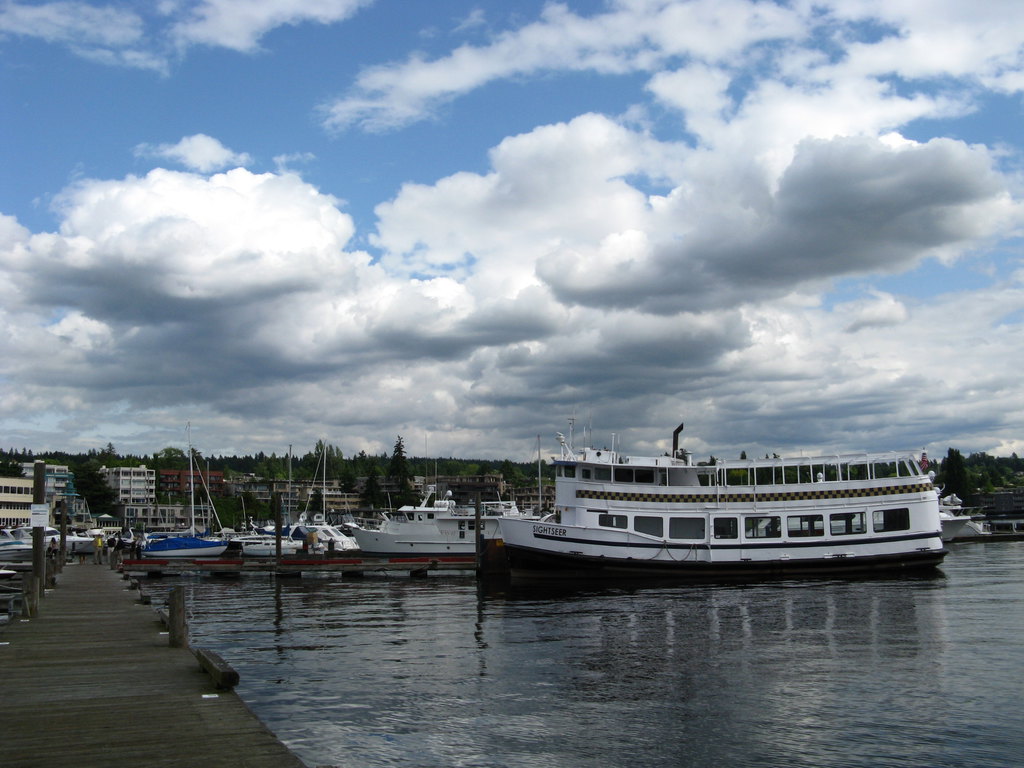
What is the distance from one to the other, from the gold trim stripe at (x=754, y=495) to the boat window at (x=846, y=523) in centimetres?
104

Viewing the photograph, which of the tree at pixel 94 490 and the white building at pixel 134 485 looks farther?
the white building at pixel 134 485

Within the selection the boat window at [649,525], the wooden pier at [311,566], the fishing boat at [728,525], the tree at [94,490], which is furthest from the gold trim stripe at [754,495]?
the tree at [94,490]

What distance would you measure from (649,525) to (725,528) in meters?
3.89

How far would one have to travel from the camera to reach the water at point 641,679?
13664 millimetres

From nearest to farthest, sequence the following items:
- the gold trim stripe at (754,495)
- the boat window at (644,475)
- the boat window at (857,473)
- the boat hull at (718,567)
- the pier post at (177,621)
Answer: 1. the pier post at (177,621)
2. the boat hull at (718,567)
3. the gold trim stripe at (754,495)
4. the boat window at (644,475)
5. the boat window at (857,473)

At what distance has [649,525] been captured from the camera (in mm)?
44438

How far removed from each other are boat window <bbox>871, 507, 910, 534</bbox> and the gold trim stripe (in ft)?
3.27

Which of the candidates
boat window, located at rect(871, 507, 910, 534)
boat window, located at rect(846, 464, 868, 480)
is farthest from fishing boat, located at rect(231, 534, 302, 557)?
boat window, located at rect(871, 507, 910, 534)

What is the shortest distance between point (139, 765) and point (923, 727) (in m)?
12.3

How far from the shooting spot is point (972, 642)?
23391mm

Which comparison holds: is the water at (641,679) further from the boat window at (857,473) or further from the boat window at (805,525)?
the boat window at (857,473)

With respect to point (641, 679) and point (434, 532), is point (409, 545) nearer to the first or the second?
point (434, 532)

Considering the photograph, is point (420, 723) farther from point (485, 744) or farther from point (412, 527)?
point (412, 527)

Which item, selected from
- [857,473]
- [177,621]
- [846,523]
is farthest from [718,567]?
[177,621]
